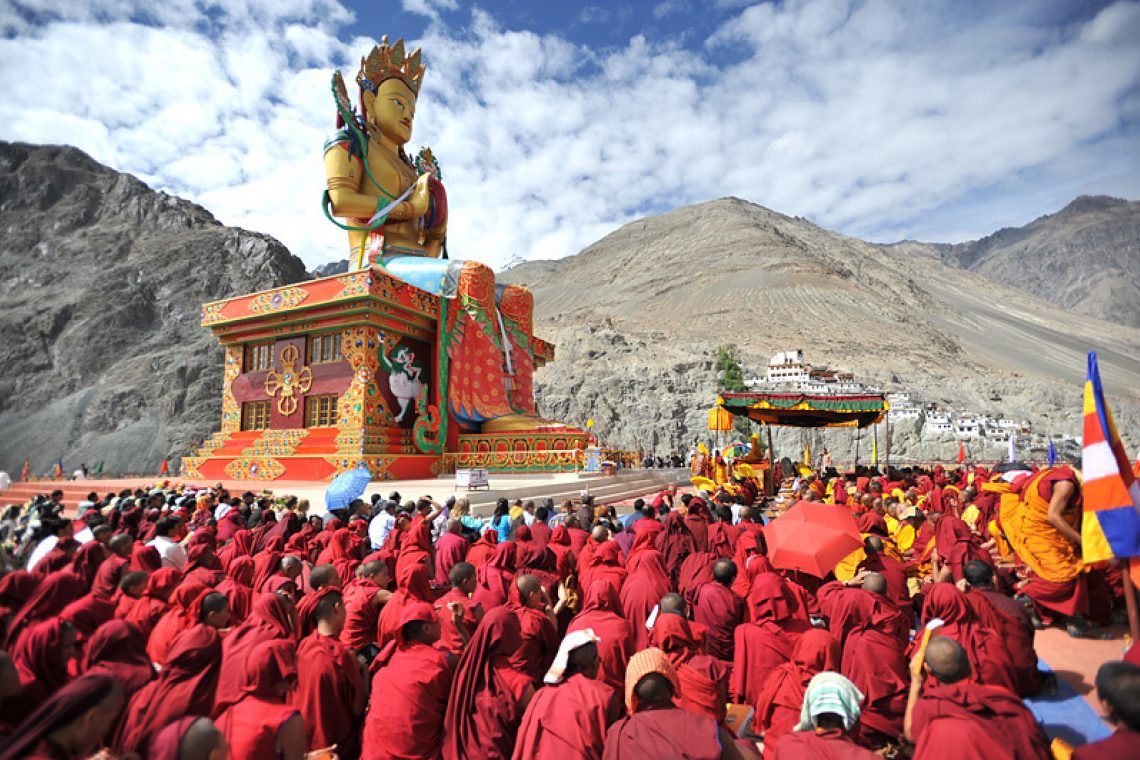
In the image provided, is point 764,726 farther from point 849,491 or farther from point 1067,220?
point 1067,220

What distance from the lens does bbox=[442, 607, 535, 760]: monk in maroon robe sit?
3158 mm

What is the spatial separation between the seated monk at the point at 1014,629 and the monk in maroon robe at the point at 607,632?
2.21 metres

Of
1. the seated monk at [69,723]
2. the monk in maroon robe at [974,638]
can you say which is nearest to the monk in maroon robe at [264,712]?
the seated monk at [69,723]

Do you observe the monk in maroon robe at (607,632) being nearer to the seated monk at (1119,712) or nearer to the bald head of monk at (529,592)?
the bald head of monk at (529,592)

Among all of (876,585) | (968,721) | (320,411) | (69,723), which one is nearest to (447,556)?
(876,585)

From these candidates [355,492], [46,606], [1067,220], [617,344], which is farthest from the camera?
[1067,220]

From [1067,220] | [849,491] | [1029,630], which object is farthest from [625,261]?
[1067,220]

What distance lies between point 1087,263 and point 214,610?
227357 mm

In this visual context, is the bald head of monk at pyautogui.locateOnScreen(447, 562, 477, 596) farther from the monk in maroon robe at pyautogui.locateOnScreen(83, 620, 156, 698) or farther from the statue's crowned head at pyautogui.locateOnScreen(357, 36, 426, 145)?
the statue's crowned head at pyautogui.locateOnScreen(357, 36, 426, 145)

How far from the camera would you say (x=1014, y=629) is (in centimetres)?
414

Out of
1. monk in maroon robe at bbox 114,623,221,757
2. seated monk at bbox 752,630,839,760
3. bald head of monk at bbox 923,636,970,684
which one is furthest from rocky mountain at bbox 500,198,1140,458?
monk in maroon robe at bbox 114,623,221,757

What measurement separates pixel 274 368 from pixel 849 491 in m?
15.8

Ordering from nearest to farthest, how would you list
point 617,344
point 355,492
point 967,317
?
1. point 355,492
2. point 617,344
3. point 967,317

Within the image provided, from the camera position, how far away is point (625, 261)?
12062 cm
